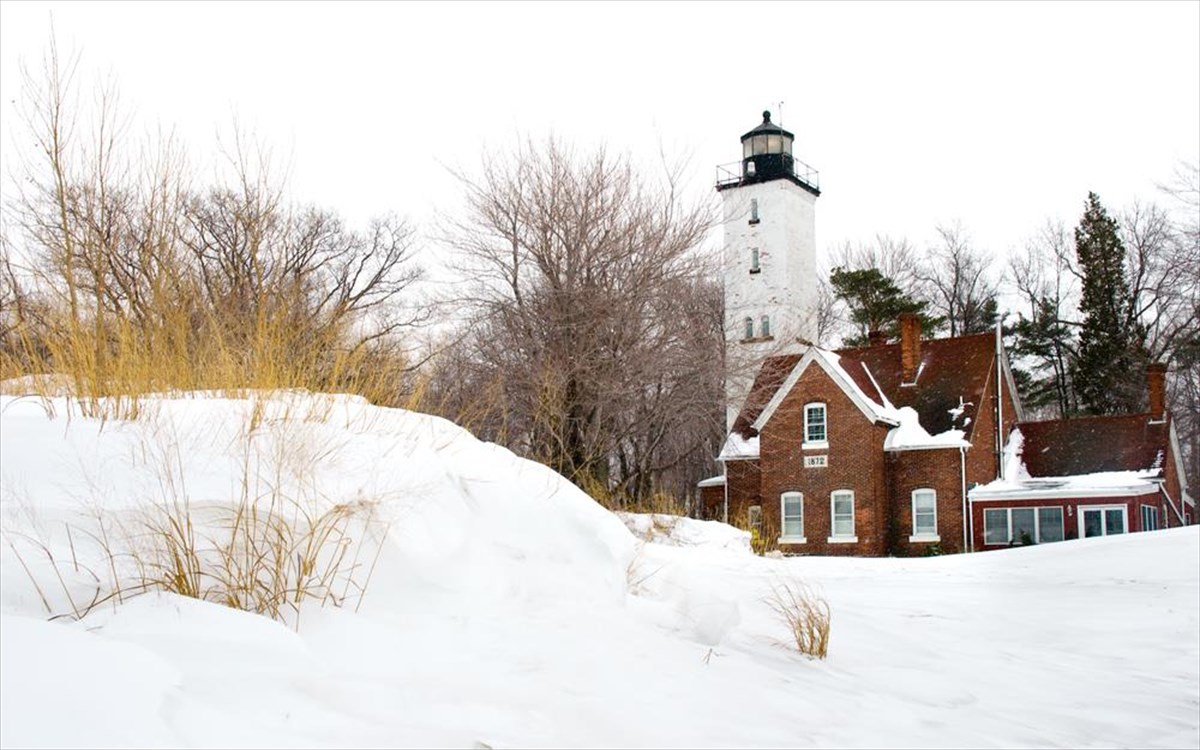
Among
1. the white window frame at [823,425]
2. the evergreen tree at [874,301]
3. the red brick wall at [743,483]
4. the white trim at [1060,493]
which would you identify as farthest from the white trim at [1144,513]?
the evergreen tree at [874,301]

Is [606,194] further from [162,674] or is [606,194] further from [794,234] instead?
[794,234]

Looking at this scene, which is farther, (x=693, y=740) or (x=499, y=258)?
(x=499, y=258)

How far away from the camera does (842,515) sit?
2712 centimetres

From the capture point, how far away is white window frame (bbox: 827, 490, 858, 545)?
26.8m

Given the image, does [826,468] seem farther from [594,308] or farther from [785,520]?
[594,308]

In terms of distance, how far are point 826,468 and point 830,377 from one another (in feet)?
8.20

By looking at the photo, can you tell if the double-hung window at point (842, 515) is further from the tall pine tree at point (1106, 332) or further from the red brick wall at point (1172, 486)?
the tall pine tree at point (1106, 332)

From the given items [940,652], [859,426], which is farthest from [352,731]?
[859,426]

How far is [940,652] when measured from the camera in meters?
6.15

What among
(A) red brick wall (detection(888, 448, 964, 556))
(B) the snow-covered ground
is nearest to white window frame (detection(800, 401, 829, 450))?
(A) red brick wall (detection(888, 448, 964, 556))

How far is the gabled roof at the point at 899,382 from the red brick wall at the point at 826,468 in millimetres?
383

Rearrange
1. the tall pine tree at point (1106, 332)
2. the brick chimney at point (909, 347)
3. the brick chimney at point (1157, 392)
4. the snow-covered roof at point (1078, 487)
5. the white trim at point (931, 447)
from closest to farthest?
the snow-covered roof at point (1078, 487) < the white trim at point (931, 447) < the brick chimney at point (1157, 392) < the brick chimney at point (909, 347) < the tall pine tree at point (1106, 332)

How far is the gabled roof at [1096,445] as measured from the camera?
27156 mm

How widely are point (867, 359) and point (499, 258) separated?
14.7 meters
